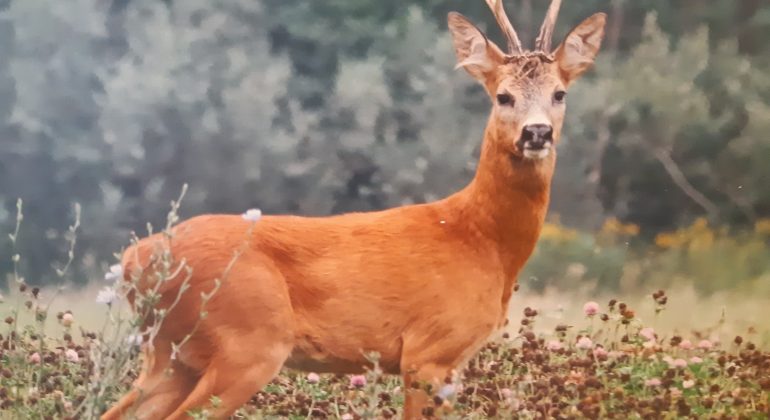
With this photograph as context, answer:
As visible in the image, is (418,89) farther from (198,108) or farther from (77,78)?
(77,78)

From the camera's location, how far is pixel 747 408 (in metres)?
3.15

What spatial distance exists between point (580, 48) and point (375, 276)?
2.63 feet

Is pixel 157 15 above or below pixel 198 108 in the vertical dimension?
above

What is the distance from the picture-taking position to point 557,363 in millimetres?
3271

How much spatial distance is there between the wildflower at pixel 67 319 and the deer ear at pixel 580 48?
1.48 metres

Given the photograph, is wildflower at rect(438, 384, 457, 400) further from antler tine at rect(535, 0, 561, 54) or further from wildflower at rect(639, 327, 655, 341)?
antler tine at rect(535, 0, 561, 54)

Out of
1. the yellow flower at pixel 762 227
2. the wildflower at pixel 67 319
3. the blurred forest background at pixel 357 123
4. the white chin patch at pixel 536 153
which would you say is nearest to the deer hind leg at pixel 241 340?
the blurred forest background at pixel 357 123

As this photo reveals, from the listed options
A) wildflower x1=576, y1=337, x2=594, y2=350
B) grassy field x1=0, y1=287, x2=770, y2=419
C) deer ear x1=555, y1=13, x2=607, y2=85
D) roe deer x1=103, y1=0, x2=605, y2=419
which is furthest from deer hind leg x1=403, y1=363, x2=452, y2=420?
deer ear x1=555, y1=13, x2=607, y2=85

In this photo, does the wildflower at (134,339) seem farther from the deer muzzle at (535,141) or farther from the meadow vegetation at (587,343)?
the deer muzzle at (535,141)

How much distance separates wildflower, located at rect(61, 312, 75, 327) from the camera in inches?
126

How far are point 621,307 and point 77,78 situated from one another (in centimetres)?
163

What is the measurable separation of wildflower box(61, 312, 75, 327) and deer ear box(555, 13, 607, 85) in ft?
4.85

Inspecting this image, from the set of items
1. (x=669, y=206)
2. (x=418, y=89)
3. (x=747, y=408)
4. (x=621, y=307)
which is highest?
(x=418, y=89)

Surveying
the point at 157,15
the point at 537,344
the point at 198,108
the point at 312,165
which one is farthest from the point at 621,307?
the point at 157,15
